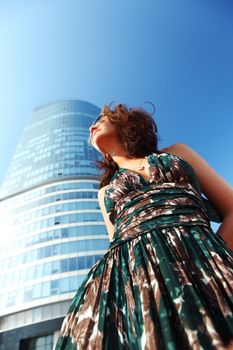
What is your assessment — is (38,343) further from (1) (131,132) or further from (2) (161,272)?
(2) (161,272)

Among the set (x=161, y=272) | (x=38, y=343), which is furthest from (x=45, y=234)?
(x=161, y=272)

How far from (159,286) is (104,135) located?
4.85 feet

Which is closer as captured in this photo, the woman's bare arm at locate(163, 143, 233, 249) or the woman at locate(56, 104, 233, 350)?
the woman at locate(56, 104, 233, 350)

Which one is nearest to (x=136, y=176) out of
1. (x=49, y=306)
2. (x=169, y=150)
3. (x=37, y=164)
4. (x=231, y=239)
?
(x=169, y=150)

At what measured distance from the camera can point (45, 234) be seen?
3319 cm

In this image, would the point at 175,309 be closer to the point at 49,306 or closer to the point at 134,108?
the point at 134,108

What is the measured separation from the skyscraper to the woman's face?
17.7m

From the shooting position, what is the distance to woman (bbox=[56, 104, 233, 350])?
0.75 meters

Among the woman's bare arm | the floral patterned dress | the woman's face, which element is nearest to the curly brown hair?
the woman's face

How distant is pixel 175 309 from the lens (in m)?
0.79

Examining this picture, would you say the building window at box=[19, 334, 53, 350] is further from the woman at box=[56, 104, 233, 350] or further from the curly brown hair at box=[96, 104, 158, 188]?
the woman at box=[56, 104, 233, 350]

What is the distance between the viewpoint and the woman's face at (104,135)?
2146mm

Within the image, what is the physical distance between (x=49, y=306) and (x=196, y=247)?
2884 centimetres

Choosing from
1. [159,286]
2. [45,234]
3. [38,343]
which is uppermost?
[45,234]
